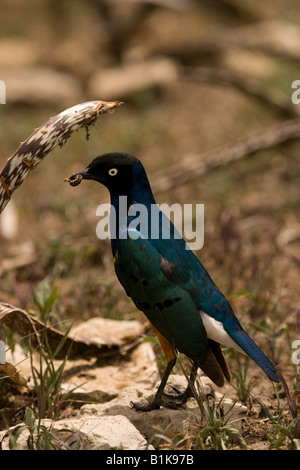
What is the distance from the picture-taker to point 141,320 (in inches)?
181

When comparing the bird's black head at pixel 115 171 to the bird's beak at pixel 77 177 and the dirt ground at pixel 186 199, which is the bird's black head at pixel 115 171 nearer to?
the bird's beak at pixel 77 177

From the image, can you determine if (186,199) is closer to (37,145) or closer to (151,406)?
(151,406)

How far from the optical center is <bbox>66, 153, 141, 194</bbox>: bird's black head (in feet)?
11.0

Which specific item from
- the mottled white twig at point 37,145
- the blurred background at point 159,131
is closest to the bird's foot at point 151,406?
the blurred background at point 159,131

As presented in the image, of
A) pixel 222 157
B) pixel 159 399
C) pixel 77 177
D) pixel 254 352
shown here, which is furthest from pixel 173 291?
pixel 222 157

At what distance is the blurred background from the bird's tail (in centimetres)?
62

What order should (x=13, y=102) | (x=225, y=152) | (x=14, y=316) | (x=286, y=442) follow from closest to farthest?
(x=286, y=442)
(x=14, y=316)
(x=225, y=152)
(x=13, y=102)

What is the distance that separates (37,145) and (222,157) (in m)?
3.34

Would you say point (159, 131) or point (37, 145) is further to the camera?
point (159, 131)

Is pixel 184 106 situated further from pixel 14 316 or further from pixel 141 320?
pixel 14 316

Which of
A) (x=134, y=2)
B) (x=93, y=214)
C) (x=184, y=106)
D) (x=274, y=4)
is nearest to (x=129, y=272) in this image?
(x=93, y=214)

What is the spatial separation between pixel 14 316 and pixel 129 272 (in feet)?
2.13

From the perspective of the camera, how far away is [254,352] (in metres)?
3.19

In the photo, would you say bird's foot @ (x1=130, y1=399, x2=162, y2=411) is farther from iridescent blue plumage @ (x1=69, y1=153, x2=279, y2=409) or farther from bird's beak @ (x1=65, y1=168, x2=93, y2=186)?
bird's beak @ (x1=65, y1=168, x2=93, y2=186)
